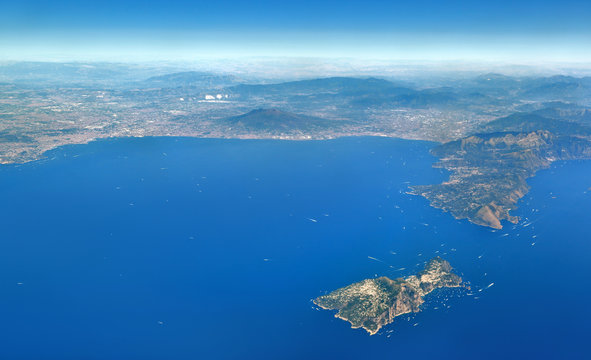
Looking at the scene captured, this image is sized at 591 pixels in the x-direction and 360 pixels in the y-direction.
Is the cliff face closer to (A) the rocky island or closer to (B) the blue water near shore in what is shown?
(B) the blue water near shore

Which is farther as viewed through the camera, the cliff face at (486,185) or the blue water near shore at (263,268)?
the cliff face at (486,185)

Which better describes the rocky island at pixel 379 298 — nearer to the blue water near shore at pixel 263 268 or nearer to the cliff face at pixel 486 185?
the blue water near shore at pixel 263 268

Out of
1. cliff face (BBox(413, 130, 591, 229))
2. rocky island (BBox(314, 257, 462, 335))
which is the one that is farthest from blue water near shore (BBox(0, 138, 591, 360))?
cliff face (BBox(413, 130, 591, 229))

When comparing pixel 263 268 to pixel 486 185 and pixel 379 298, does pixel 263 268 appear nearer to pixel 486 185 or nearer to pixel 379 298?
pixel 379 298

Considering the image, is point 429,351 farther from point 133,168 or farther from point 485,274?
point 133,168

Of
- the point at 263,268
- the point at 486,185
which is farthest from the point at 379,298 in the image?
the point at 486,185

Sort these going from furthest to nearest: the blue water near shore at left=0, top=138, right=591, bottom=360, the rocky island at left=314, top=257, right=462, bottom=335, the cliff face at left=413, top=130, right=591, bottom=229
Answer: the cliff face at left=413, top=130, right=591, bottom=229 → the rocky island at left=314, top=257, right=462, bottom=335 → the blue water near shore at left=0, top=138, right=591, bottom=360

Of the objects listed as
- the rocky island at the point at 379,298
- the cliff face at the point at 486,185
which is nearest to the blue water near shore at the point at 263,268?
the rocky island at the point at 379,298

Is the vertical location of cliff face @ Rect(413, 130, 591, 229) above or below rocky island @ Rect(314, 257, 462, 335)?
above
